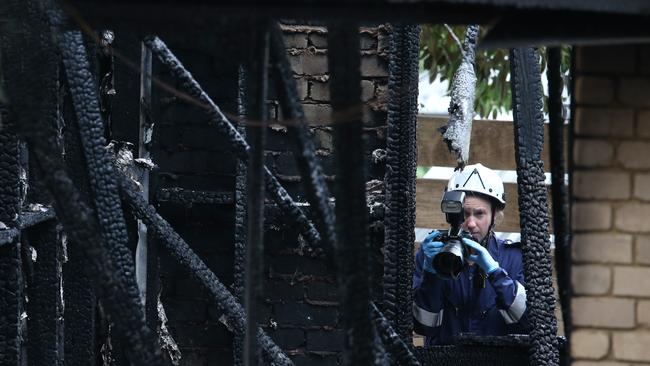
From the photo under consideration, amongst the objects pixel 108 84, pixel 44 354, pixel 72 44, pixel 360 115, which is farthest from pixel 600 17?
pixel 108 84

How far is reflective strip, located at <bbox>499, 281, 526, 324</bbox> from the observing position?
5785 mm

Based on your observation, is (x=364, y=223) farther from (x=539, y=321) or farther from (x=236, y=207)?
(x=236, y=207)

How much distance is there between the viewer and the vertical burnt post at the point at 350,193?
9.25 ft

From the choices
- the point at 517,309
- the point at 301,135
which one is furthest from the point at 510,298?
the point at 301,135

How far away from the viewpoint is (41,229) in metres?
4.58

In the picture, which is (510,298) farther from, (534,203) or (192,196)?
(192,196)

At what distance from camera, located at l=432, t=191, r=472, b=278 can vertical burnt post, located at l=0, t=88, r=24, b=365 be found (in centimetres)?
197

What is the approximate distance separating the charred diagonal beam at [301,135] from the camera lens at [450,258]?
1983 millimetres

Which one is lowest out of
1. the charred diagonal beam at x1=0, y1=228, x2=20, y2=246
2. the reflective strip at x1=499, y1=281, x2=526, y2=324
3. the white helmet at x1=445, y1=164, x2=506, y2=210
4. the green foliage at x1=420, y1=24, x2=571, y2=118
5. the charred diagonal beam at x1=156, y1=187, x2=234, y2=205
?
the reflective strip at x1=499, y1=281, x2=526, y2=324

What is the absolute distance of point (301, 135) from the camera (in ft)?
10.3

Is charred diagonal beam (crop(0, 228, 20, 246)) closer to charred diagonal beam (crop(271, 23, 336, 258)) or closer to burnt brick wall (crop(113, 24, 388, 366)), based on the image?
charred diagonal beam (crop(271, 23, 336, 258))

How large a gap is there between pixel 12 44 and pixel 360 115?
1112mm

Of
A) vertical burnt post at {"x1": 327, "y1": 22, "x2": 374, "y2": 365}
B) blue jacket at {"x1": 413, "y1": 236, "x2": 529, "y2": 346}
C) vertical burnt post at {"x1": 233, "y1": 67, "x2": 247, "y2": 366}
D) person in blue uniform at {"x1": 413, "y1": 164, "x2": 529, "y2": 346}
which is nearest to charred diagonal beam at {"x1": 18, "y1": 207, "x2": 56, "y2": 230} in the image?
vertical burnt post at {"x1": 233, "y1": 67, "x2": 247, "y2": 366}

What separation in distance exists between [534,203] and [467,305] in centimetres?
151
